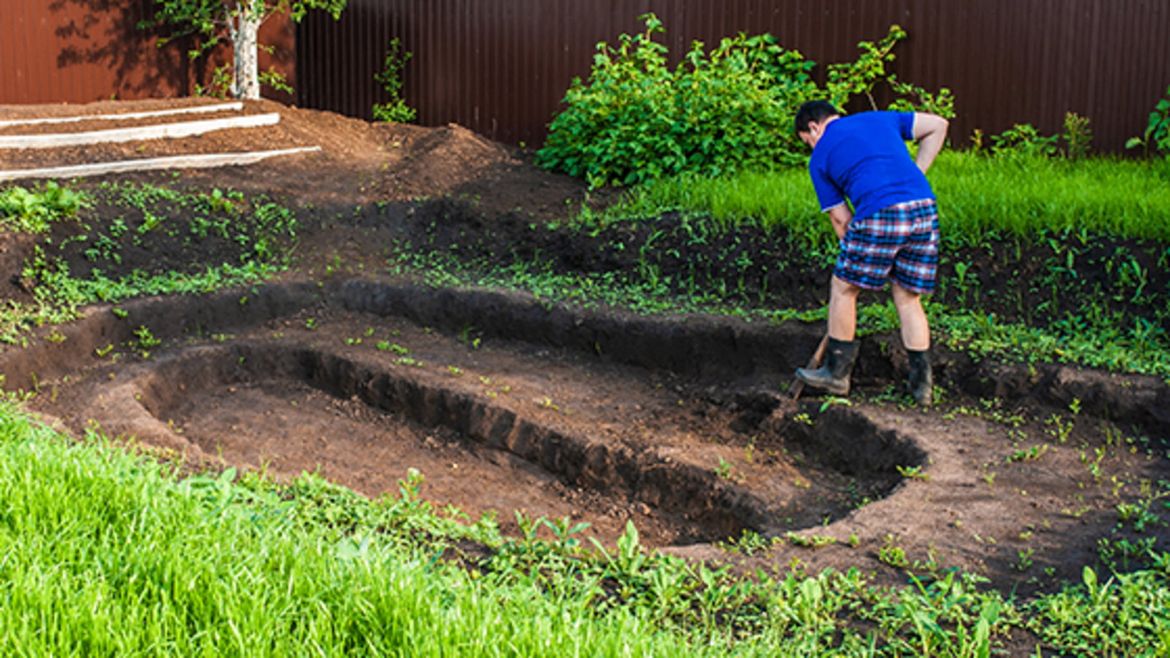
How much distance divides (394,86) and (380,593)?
1151 centimetres

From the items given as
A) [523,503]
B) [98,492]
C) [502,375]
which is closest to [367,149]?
[502,375]

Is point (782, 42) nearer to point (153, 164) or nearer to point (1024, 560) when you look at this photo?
point (153, 164)

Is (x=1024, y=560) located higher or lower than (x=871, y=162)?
lower

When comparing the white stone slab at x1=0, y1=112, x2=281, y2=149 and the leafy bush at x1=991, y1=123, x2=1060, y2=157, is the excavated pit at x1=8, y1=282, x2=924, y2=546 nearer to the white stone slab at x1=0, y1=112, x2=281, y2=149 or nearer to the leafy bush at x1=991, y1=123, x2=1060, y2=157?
the white stone slab at x1=0, y1=112, x2=281, y2=149

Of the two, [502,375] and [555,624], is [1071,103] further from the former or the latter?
[555,624]

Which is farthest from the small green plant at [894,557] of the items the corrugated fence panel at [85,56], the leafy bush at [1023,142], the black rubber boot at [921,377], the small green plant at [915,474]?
the corrugated fence panel at [85,56]

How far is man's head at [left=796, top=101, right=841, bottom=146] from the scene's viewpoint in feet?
Result: 20.4

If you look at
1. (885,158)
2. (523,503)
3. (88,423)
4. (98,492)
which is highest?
(885,158)

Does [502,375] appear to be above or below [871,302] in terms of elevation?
below

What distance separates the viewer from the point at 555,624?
2.96 meters

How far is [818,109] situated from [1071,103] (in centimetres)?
406

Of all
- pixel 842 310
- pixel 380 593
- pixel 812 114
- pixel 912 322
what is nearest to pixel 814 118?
pixel 812 114

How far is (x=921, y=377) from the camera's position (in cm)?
614

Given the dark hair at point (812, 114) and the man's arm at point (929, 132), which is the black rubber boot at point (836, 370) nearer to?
the man's arm at point (929, 132)
